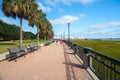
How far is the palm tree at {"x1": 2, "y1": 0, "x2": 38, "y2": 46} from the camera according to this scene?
93.3 feet

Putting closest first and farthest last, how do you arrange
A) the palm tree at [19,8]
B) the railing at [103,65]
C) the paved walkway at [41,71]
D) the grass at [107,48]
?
the railing at [103,65]
the paved walkway at [41,71]
the palm tree at [19,8]
the grass at [107,48]

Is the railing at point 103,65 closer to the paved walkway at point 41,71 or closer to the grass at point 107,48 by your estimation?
the paved walkway at point 41,71

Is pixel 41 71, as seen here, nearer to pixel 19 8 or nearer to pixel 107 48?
pixel 19 8

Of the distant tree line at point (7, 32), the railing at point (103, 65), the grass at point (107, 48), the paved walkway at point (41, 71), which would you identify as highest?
the distant tree line at point (7, 32)

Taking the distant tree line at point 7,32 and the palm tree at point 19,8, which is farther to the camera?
the distant tree line at point 7,32

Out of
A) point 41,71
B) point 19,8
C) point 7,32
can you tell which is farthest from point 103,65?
point 7,32

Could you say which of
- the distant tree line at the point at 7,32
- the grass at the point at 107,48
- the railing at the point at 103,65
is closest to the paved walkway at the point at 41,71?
the railing at the point at 103,65

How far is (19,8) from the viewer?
28.8m

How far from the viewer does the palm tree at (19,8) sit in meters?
28.4

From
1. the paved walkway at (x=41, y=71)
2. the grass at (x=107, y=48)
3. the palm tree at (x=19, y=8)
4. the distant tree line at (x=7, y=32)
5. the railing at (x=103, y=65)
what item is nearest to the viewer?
the railing at (x=103, y=65)

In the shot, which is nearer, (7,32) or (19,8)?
(19,8)

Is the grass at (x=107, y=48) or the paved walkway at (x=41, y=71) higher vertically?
the paved walkway at (x=41, y=71)

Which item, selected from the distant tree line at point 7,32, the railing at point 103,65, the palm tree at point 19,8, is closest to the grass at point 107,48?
the palm tree at point 19,8

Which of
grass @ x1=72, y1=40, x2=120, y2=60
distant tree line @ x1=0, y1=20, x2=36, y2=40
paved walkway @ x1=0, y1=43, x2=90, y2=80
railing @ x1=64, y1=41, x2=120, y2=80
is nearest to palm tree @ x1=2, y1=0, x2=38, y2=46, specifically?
grass @ x1=72, y1=40, x2=120, y2=60
